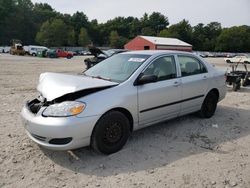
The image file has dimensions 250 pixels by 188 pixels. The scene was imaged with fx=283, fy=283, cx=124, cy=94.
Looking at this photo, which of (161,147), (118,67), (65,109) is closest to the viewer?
(65,109)

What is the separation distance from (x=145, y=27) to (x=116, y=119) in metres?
117

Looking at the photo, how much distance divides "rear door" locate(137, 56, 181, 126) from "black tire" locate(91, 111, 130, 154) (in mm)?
435

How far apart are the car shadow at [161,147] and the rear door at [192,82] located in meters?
0.45

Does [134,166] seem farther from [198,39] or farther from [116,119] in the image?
[198,39]

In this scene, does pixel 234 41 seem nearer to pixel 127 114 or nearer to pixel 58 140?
pixel 127 114

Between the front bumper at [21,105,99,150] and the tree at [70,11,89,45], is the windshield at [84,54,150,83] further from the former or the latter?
the tree at [70,11,89,45]

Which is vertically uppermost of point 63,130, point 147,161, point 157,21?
point 157,21

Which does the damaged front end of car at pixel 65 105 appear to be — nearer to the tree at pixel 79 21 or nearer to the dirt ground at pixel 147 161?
the dirt ground at pixel 147 161

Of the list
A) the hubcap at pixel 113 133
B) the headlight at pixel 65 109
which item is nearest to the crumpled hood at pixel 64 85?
the headlight at pixel 65 109

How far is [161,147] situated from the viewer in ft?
15.6

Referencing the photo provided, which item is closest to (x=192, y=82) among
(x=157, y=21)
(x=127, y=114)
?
(x=127, y=114)

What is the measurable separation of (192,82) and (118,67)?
5.41 feet

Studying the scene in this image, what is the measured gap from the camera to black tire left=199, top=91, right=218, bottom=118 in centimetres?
639

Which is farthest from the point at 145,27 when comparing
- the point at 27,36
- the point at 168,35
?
the point at 27,36
